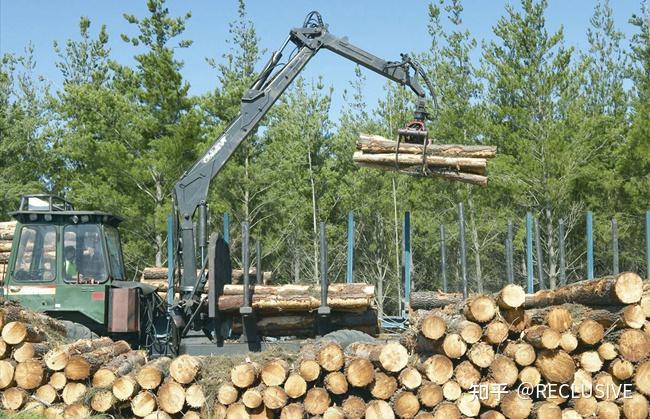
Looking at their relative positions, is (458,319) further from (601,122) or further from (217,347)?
(601,122)

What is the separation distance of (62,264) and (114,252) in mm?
849

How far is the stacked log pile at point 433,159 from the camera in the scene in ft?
37.7

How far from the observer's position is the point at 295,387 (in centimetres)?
842

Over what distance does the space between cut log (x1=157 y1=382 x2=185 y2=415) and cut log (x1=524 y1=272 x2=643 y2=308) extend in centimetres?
413

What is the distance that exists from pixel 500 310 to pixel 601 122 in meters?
20.0

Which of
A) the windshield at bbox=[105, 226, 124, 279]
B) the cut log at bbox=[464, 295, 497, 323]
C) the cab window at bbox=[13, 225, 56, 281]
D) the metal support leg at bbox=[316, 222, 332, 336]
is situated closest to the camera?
the cut log at bbox=[464, 295, 497, 323]

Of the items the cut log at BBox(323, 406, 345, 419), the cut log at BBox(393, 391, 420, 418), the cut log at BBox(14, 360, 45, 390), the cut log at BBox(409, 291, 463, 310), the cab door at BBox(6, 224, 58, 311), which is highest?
the cab door at BBox(6, 224, 58, 311)

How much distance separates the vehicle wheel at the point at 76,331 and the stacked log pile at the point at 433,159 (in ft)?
14.2

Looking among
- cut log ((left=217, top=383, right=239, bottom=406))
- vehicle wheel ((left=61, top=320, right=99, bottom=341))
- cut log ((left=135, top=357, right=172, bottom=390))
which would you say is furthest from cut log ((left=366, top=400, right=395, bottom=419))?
vehicle wheel ((left=61, top=320, right=99, bottom=341))

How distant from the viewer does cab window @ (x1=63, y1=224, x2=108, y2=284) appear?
11.3 metres

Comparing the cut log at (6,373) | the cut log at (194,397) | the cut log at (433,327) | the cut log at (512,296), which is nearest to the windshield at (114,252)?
the cut log at (6,373)

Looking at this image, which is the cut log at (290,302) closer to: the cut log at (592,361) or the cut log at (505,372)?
the cut log at (505,372)

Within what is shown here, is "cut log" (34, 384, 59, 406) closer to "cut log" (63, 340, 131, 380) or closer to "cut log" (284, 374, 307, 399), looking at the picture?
"cut log" (63, 340, 131, 380)

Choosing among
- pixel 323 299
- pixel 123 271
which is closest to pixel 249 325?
pixel 323 299
